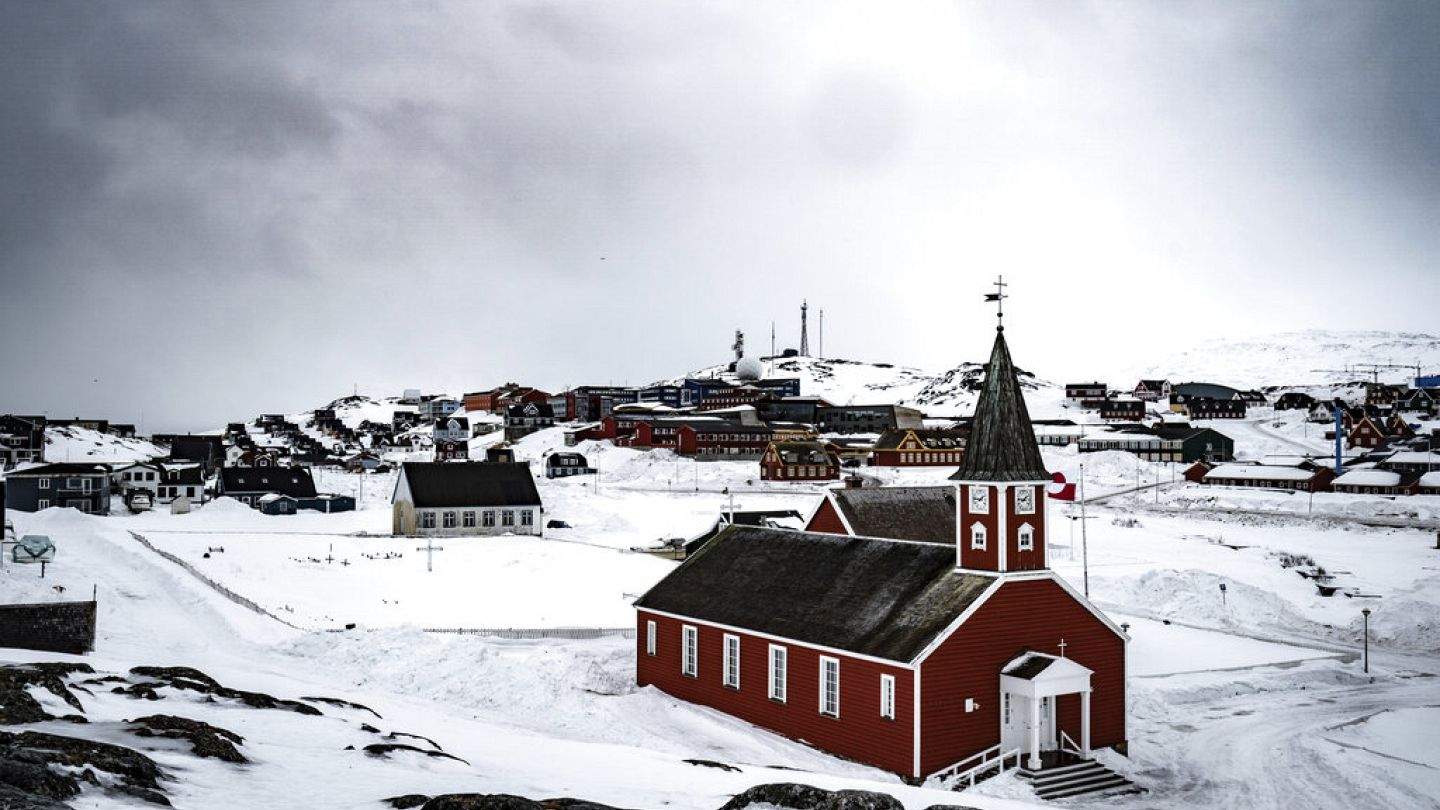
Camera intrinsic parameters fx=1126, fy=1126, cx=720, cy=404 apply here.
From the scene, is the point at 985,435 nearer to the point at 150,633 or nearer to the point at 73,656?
the point at 73,656

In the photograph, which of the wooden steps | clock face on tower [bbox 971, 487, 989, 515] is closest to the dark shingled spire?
clock face on tower [bbox 971, 487, 989, 515]

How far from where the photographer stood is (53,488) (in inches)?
3639

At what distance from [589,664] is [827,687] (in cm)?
991

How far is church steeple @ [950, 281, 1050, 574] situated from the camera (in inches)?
1123

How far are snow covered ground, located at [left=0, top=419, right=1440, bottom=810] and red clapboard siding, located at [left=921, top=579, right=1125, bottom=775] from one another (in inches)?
47.0

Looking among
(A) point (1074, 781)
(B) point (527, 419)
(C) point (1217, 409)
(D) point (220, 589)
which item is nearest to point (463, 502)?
(D) point (220, 589)

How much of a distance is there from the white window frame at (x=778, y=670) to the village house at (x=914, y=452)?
332 feet

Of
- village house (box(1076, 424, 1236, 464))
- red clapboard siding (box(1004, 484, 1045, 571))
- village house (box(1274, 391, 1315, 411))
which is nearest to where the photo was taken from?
red clapboard siding (box(1004, 484, 1045, 571))

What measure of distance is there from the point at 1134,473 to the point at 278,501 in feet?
294

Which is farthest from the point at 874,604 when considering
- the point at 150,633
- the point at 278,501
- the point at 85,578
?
the point at 278,501

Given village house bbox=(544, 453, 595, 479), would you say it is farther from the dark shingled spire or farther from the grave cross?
the dark shingled spire

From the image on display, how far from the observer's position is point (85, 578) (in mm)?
46062

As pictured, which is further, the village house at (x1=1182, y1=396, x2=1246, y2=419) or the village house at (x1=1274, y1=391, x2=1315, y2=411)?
the village house at (x1=1274, y1=391, x2=1315, y2=411)

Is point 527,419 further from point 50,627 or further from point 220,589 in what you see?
point 50,627
